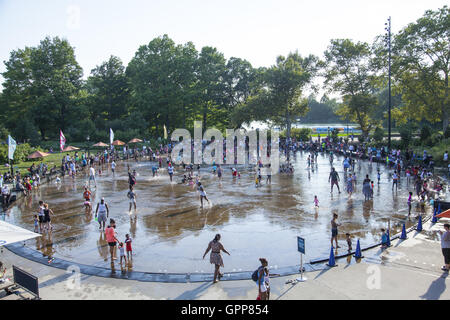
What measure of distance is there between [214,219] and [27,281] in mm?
8604

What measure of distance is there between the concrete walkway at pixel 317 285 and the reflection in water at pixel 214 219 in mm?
1173

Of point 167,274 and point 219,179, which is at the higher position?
point 219,179

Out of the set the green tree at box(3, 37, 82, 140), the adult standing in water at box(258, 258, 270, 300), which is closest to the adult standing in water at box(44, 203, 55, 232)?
the adult standing in water at box(258, 258, 270, 300)

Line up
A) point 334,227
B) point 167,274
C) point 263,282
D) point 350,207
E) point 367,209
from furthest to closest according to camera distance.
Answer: point 350,207 → point 367,209 → point 334,227 → point 167,274 → point 263,282

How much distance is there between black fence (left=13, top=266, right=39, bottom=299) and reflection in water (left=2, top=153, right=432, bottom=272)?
2.64 metres

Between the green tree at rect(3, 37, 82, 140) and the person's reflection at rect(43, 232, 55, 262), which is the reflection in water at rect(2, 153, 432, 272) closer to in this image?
the person's reflection at rect(43, 232, 55, 262)

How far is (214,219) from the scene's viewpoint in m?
16.3

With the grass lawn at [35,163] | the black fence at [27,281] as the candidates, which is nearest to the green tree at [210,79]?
the grass lawn at [35,163]

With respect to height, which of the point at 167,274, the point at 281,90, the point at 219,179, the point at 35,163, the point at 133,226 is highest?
the point at 281,90

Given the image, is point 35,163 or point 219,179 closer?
point 219,179

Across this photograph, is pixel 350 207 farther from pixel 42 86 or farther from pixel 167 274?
pixel 42 86

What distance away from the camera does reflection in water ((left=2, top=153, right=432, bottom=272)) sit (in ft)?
39.9

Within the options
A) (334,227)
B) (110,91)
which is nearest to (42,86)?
(110,91)

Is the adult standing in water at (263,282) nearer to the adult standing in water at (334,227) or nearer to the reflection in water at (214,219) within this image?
the reflection in water at (214,219)
